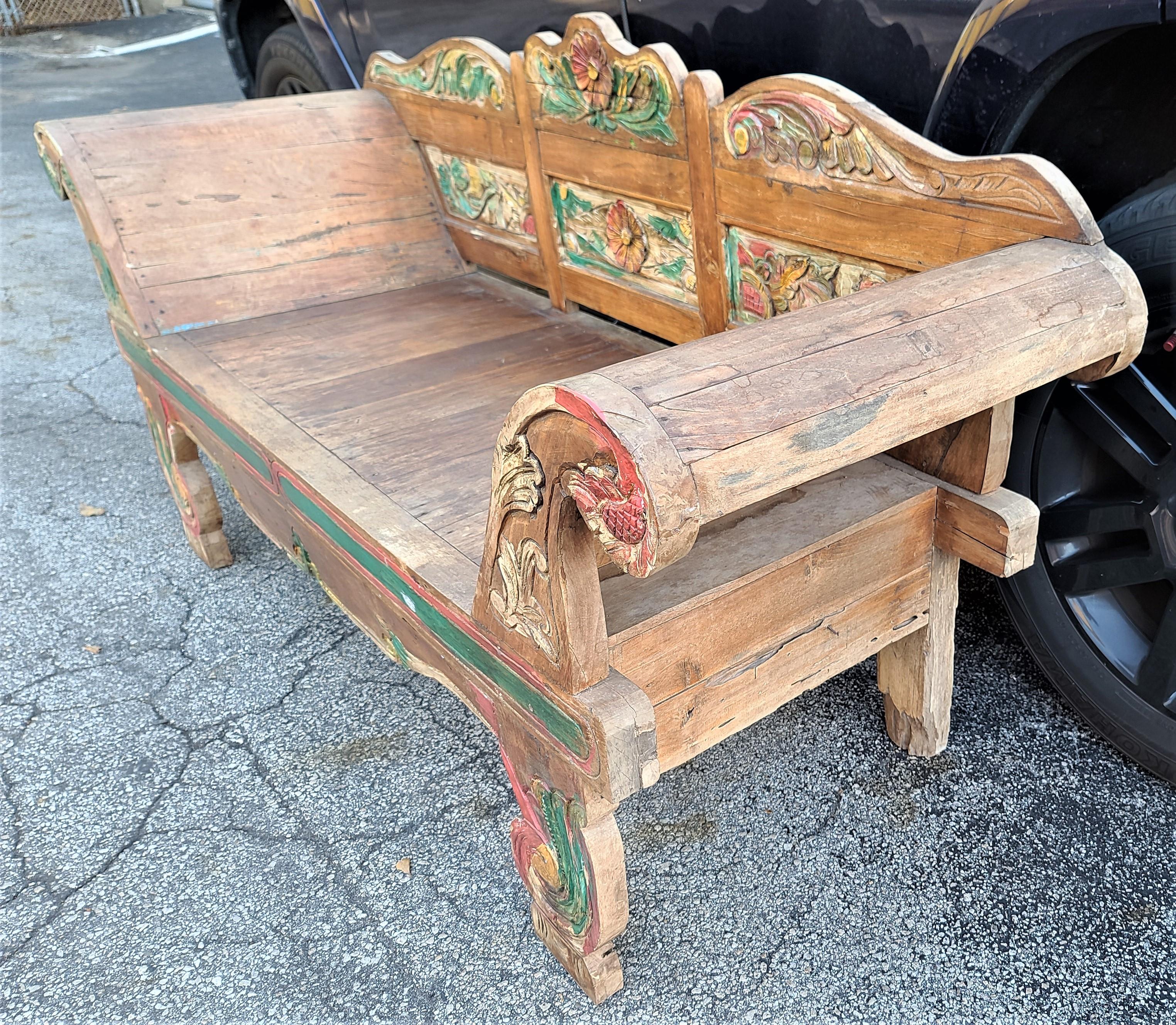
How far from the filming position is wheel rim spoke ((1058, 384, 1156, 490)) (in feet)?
5.32

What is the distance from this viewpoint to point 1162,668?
166 centimetres

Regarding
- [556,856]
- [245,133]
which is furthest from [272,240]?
[556,856]

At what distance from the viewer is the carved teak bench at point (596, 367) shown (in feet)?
3.50

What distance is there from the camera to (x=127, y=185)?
→ 2512 mm

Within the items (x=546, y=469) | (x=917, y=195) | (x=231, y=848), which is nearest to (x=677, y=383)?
(x=546, y=469)

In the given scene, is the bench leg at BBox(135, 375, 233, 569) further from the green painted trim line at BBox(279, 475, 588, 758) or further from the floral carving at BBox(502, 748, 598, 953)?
the floral carving at BBox(502, 748, 598, 953)

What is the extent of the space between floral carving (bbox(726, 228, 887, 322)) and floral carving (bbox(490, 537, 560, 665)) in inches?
27.2

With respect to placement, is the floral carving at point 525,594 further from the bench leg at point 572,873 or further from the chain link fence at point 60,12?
the chain link fence at point 60,12

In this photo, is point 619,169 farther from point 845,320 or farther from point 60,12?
point 60,12

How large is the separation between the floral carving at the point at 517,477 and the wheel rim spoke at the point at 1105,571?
108cm

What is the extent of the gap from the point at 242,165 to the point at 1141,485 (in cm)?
219

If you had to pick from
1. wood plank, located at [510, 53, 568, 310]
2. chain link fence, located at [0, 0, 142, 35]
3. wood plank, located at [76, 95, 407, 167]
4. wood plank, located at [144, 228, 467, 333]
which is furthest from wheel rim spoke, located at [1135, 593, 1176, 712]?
chain link fence, located at [0, 0, 142, 35]

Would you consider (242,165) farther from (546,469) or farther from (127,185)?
(546,469)

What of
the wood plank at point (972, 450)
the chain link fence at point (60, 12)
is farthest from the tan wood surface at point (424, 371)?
the chain link fence at point (60, 12)
